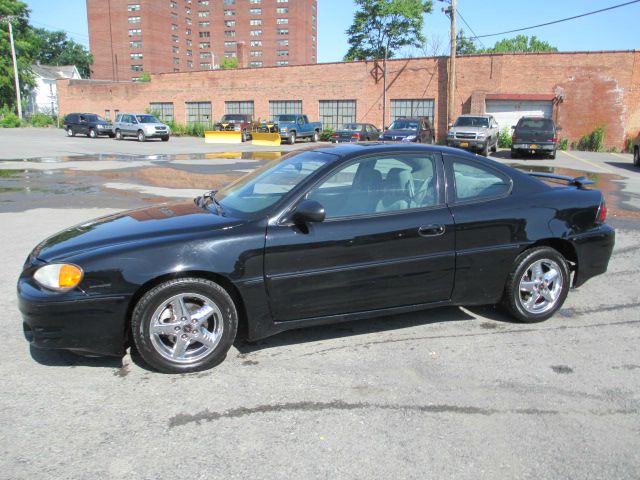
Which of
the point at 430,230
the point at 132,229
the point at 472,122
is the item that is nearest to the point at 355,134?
the point at 472,122

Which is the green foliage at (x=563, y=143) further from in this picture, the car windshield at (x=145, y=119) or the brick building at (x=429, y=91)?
the car windshield at (x=145, y=119)

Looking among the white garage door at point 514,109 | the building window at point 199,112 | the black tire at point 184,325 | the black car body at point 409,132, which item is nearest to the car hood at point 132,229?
the black tire at point 184,325

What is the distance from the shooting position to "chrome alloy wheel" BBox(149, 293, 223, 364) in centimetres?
366

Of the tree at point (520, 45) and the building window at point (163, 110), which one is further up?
the tree at point (520, 45)

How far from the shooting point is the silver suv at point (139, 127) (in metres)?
35.8

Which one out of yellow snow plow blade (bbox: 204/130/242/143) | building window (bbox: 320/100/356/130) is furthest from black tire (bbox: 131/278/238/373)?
building window (bbox: 320/100/356/130)

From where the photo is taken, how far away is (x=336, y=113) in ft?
132

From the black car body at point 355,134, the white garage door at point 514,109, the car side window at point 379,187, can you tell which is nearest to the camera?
the car side window at point 379,187

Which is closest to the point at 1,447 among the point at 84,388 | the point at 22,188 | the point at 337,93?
the point at 84,388

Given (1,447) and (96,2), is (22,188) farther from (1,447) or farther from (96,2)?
(96,2)

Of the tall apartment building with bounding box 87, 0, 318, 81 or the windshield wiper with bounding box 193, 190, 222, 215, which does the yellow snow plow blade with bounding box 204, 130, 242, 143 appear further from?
the tall apartment building with bounding box 87, 0, 318, 81

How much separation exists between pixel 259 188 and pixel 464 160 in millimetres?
1755

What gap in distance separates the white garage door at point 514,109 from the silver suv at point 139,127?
21524mm

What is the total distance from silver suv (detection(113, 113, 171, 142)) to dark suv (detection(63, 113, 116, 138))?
1.86m
